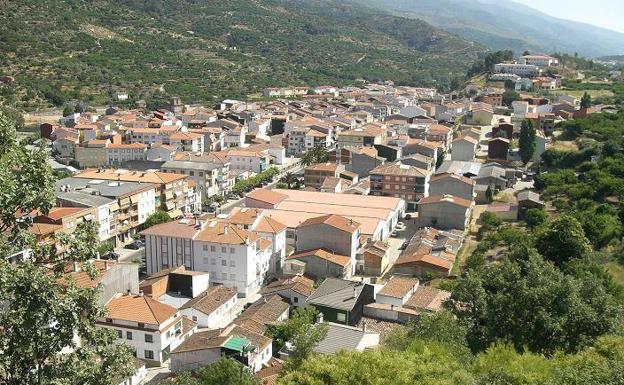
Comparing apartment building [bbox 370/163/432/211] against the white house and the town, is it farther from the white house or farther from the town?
the white house

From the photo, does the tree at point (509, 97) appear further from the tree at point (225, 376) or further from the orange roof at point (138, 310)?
the tree at point (225, 376)

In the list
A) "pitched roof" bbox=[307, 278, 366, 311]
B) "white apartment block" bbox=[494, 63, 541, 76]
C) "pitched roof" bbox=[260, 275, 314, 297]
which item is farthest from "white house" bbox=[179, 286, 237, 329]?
"white apartment block" bbox=[494, 63, 541, 76]

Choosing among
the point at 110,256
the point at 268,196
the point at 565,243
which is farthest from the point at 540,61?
the point at 110,256

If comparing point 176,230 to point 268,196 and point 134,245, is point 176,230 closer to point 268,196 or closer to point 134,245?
point 134,245

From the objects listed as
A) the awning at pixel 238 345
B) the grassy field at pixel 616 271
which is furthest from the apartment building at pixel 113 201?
the grassy field at pixel 616 271

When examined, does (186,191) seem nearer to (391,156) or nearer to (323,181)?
(323,181)

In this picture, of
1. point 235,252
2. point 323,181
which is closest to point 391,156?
point 323,181
